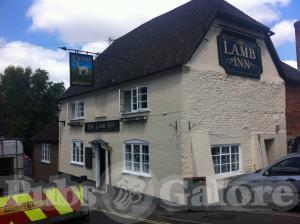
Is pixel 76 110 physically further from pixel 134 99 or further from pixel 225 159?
pixel 225 159

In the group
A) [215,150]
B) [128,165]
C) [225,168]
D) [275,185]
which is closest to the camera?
[275,185]

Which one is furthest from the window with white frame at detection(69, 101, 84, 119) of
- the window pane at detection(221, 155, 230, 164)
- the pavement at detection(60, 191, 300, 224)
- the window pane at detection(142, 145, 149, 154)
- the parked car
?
the parked car

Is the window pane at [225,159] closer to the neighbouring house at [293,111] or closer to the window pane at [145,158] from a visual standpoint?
the window pane at [145,158]

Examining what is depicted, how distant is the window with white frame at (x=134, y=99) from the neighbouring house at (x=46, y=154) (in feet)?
32.4

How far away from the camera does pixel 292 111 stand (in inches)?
678

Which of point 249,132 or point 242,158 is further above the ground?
point 249,132

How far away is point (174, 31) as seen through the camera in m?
15.4

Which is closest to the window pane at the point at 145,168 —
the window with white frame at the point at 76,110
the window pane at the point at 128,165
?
the window pane at the point at 128,165

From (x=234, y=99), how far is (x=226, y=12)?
334 centimetres

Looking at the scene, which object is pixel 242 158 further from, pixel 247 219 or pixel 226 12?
pixel 226 12

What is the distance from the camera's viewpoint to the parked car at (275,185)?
35.3ft

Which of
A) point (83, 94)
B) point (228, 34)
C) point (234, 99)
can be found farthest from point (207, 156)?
point (83, 94)

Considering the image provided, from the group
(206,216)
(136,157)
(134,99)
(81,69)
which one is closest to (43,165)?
(81,69)

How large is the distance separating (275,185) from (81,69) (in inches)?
352
